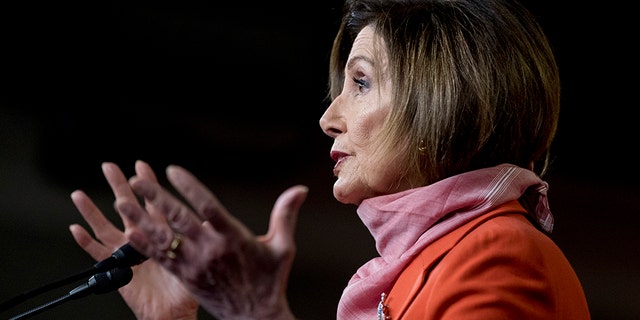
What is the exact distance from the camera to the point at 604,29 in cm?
259

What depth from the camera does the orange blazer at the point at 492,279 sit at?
1.21 metres

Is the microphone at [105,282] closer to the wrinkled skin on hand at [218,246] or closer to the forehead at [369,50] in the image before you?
the wrinkled skin on hand at [218,246]

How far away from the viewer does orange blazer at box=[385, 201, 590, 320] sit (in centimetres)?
121

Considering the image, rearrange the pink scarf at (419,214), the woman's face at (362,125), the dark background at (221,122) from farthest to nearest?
the dark background at (221,122)
the woman's face at (362,125)
the pink scarf at (419,214)

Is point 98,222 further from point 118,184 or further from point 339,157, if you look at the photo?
point 339,157

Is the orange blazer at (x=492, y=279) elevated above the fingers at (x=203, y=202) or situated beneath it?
situated beneath

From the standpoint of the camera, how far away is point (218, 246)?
3.10 feet

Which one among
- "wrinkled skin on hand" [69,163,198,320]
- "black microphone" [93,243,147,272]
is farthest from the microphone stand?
"wrinkled skin on hand" [69,163,198,320]

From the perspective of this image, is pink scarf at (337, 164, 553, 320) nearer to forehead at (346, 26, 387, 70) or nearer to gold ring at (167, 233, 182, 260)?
forehead at (346, 26, 387, 70)

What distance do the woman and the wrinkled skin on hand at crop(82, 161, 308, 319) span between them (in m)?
0.24

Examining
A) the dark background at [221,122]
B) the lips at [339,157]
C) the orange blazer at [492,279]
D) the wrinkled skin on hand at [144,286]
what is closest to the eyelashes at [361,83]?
the lips at [339,157]

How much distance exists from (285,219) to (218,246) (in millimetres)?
76

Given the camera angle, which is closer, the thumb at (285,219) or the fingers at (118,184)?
the thumb at (285,219)

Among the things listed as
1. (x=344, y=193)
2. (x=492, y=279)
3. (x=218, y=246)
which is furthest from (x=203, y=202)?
(x=344, y=193)
